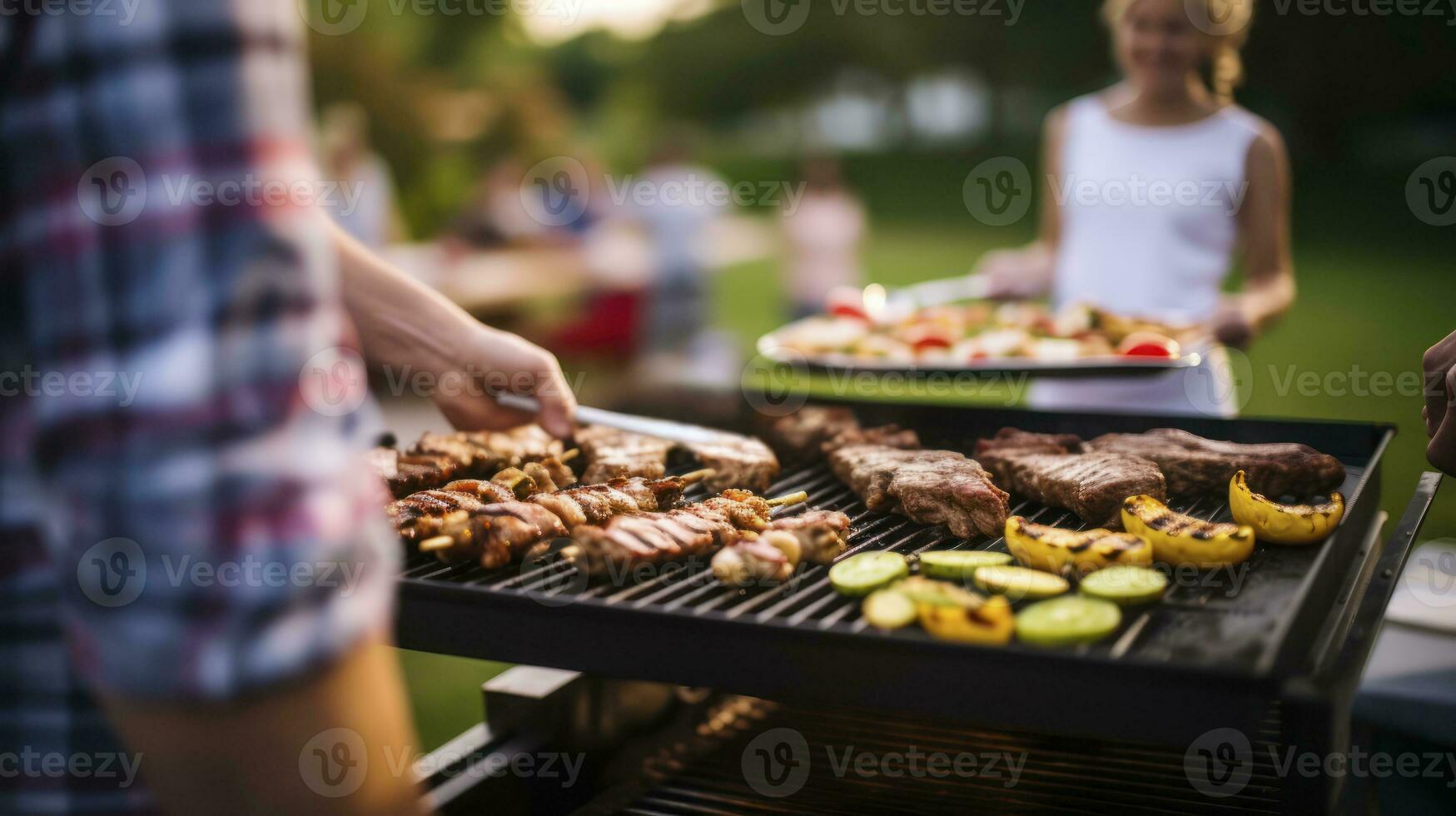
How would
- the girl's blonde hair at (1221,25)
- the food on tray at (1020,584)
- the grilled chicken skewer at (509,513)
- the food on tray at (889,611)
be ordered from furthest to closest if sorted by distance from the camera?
the girl's blonde hair at (1221,25) → the grilled chicken skewer at (509,513) → the food on tray at (1020,584) → the food on tray at (889,611)

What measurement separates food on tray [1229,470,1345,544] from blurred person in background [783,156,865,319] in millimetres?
10624

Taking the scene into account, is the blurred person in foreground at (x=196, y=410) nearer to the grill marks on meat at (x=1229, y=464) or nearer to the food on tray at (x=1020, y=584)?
the food on tray at (x=1020, y=584)

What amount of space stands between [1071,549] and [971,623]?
48 cm

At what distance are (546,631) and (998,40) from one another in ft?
109

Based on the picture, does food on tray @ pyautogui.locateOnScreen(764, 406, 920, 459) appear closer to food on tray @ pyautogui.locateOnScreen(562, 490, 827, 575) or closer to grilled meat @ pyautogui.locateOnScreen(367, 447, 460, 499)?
food on tray @ pyautogui.locateOnScreen(562, 490, 827, 575)

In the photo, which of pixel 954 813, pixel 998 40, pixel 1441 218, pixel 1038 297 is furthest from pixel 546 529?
pixel 998 40

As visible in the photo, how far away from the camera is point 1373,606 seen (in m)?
2.42

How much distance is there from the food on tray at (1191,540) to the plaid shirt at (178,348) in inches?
74.4

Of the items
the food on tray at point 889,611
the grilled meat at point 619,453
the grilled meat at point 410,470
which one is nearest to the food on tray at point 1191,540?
the food on tray at point 889,611

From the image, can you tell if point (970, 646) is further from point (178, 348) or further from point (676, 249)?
point (676, 249)

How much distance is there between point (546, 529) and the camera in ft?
8.61

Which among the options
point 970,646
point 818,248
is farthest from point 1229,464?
point 818,248

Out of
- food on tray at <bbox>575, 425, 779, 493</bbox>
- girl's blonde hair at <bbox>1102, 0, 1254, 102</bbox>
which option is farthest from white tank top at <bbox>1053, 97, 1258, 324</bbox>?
food on tray at <bbox>575, 425, 779, 493</bbox>

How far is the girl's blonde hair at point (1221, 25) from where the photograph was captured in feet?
14.5
